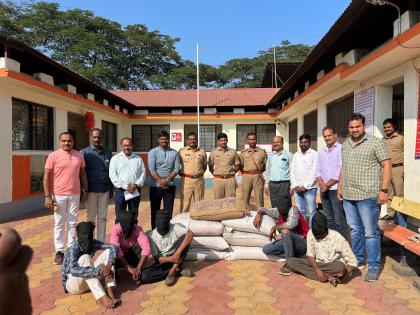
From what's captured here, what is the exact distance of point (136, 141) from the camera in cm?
1588

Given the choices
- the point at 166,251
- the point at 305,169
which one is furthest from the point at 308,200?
the point at 166,251

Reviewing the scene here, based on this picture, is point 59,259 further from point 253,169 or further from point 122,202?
point 253,169

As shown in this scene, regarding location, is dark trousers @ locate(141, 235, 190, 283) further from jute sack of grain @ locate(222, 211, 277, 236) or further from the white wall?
the white wall

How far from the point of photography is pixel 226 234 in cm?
452

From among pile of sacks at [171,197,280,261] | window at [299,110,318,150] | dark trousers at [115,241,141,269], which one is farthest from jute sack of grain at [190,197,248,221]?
window at [299,110,318,150]

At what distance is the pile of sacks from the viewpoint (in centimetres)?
449

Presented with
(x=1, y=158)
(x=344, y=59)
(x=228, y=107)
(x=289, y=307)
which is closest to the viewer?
(x=289, y=307)

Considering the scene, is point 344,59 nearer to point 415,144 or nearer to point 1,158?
point 415,144

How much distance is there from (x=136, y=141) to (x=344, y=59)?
11130mm

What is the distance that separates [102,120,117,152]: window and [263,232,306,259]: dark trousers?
10377mm

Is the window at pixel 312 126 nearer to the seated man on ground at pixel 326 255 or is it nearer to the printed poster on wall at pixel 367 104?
the printed poster on wall at pixel 367 104

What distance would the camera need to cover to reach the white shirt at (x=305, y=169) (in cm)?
514

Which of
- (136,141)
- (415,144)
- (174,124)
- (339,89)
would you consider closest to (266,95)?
(174,124)

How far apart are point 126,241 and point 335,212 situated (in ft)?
9.11
